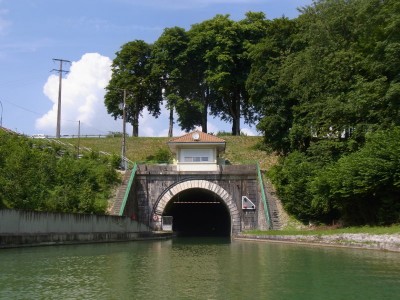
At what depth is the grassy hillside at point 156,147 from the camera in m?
45.1

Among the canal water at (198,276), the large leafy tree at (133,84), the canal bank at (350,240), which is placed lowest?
the canal water at (198,276)

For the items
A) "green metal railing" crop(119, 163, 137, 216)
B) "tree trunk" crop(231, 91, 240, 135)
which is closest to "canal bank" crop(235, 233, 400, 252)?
"green metal railing" crop(119, 163, 137, 216)

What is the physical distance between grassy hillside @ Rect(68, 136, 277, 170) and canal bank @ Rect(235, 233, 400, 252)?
56.3 ft

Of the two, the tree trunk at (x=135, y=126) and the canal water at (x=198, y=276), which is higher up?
the tree trunk at (x=135, y=126)

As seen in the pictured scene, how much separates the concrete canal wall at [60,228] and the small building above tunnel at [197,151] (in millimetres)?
7497

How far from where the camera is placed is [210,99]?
57500 mm

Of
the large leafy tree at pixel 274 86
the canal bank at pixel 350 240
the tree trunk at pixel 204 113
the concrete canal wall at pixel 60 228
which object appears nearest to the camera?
the concrete canal wall at pixel 60 228

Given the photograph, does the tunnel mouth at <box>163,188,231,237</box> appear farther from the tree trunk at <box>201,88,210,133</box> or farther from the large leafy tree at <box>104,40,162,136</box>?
the large leafy tree at <box>104,40,162,136</box>

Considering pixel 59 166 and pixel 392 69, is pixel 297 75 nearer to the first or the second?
pixel 392 69

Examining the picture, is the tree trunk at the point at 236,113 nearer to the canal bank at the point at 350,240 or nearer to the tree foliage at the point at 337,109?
the tree foliage at the point at 337,109

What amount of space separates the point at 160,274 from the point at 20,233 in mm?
9431

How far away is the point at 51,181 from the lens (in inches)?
1265

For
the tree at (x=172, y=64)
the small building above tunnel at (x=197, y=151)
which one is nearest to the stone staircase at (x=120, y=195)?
the small building above tunnel at (x=197, y=151)

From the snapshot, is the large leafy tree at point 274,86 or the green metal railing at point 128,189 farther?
the large leafy tree at point 274,86
